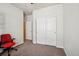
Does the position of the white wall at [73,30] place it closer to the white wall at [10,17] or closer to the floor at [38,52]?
the floor at [38,52]

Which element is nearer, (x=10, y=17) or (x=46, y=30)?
(x=10, y=17)

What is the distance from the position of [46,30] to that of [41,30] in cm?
37

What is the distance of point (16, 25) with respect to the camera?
429 cm

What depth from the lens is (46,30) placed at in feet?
15.0

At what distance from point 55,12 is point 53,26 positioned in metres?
0.84

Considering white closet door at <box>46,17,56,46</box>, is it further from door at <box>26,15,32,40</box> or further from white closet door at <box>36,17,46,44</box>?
door at <box>26,15,32,40</box>

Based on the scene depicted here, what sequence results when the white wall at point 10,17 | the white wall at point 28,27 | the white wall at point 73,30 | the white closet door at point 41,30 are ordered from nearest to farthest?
the white wall at point 73,30 < the white wall at point 10,17 < the white closet door at point 41,30 < the white wall at point 28,27

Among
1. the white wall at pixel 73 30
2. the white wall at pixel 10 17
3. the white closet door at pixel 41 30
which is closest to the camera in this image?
the white wall at pixel 73 30

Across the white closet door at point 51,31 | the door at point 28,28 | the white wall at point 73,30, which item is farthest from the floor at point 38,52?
the door at point 28,28

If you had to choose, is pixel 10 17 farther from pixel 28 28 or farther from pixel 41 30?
pixel 28 28

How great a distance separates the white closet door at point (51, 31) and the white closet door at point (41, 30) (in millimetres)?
286

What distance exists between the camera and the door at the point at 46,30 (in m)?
4.33

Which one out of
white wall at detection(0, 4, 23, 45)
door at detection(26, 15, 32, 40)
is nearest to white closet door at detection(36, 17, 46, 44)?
white wall at detection(0, 4, 23, 45)

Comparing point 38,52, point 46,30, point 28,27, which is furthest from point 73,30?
point 28,27
